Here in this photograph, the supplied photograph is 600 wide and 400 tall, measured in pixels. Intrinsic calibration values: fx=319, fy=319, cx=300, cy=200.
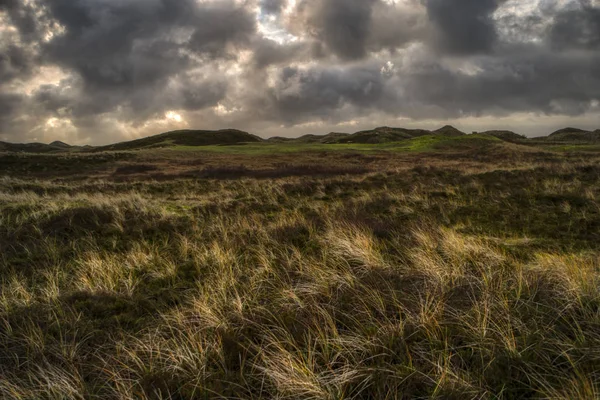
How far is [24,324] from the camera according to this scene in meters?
3.92

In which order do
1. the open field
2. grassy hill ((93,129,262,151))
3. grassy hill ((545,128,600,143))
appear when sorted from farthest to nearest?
grassy hill ((93,129,262,151)) → grassy hill ((545,128,600,143)) → the open field

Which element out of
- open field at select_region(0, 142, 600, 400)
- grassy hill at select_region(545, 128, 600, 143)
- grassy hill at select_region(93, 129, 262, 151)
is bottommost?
open field at select_region(0, 142, 600, 400)

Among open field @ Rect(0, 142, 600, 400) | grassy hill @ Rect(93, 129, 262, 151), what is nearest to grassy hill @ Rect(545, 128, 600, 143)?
open field @ Rect(0, 142, 600, 400)

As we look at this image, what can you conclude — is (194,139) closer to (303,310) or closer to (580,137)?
(580,137)

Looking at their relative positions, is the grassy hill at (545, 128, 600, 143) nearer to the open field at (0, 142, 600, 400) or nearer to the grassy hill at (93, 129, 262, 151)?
the open field at (0, 142, 600, 400)

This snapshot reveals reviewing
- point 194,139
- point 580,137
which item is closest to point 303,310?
point 580,137

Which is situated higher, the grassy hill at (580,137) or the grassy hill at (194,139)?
the grassy hill at (194,139)

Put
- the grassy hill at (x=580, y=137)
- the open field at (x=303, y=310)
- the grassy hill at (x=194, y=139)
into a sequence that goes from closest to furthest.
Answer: the open field at (x=303, y=310), the grassy hill at (x=580, y=137), the grassy hill at (x=194, y=139)

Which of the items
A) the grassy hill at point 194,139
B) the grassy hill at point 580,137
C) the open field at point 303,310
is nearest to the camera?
the open field at point 303,310

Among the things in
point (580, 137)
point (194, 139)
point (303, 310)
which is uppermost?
point (194, 139)

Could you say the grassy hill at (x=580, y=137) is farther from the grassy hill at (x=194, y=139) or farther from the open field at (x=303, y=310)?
the grassy hill at (x=194, y=139)

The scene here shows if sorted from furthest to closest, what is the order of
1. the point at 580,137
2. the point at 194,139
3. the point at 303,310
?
1. the point at 194,139
2. the point at 580,137
3. the point at 303,310

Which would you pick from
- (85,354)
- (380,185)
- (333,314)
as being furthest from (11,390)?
(380,185)

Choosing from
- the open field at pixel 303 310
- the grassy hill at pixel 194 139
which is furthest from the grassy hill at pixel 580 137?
the grassy hill at pixel 194 139
